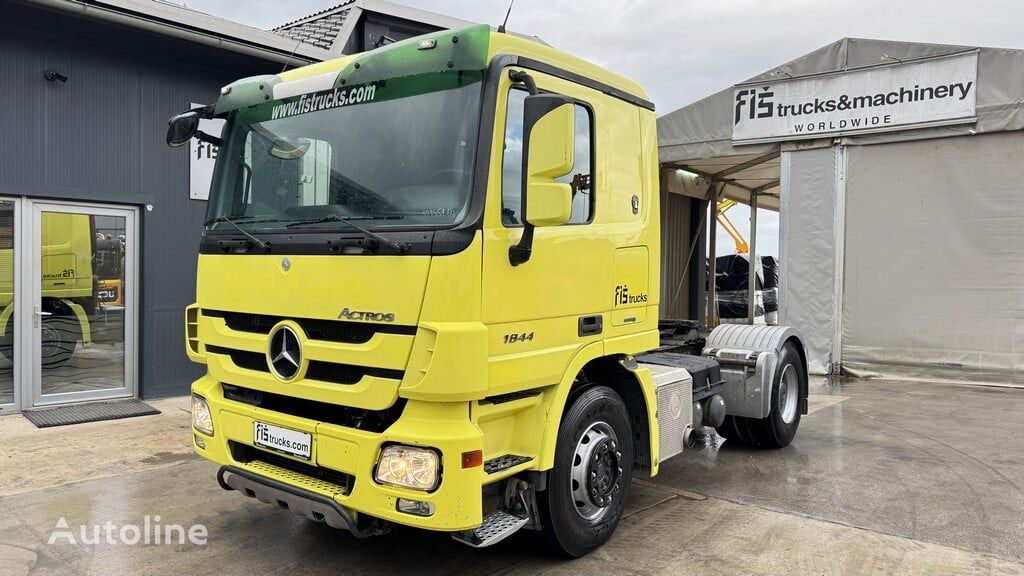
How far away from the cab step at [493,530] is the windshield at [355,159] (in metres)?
1.48

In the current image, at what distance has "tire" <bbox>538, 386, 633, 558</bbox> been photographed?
3.76 metres

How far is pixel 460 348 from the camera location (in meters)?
3.09

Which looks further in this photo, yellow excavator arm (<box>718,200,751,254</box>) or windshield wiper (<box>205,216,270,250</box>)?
yellow excavator arm (<box>718,200,751,254</box>)

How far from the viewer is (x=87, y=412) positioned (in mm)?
7371

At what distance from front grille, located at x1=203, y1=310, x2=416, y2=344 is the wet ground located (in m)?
1.31

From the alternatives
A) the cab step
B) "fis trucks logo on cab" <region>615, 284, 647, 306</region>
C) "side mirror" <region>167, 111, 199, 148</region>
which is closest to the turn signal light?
the cab step

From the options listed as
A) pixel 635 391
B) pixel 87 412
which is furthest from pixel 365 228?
pixel 87 412

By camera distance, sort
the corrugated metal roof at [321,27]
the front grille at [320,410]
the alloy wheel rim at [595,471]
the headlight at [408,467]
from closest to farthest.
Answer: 1. the headlight at [408,467]
2. the front grille at [320,410]
3. the alloy wheel rim at [595,471]
4. the corrugated metal roof at [321,27]

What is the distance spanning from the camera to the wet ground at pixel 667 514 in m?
3.95

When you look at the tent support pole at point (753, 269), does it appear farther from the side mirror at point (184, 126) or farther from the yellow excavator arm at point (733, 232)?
the side mirror at point (184, 126)

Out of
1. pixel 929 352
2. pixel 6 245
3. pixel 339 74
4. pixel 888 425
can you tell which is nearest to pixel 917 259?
pixel 929 352

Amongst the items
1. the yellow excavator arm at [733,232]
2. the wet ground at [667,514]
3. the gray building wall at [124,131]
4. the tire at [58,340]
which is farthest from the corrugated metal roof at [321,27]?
the yellow excavator arm at [733,232]

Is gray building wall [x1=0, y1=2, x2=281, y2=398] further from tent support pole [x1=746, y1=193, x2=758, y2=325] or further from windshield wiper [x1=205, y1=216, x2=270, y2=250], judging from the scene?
tent support pole [x1=746, y1=193, x2=758, y2=325]

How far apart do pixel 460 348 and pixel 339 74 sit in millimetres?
1662
